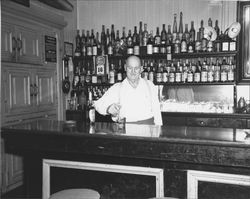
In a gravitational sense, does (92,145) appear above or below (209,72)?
below

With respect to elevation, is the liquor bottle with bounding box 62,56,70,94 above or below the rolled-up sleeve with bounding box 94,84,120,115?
above

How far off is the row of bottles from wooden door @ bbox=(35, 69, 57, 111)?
0.83m

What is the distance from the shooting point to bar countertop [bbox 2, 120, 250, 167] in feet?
6.53

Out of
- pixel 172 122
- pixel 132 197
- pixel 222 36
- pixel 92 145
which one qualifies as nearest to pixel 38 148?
pixel 92 145

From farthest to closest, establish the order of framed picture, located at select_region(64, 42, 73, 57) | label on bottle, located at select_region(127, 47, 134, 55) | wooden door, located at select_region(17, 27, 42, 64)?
framed picture, located at select_region(64, 42, 73, 57), label on bottle, located at select_region(127, 47, 134, 55), wooden door, located at select_region(17, 27, 42, 64)

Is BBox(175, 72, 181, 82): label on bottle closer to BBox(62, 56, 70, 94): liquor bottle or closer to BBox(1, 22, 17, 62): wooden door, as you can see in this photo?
BBox(62, 56, 70, 94): liquor bottle

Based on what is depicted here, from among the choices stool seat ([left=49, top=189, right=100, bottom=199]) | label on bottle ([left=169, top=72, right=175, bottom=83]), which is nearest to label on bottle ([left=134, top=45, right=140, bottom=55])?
label on bottle ([left=169, top=72, right=175, bottom=83])

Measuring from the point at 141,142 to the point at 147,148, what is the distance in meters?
0.06

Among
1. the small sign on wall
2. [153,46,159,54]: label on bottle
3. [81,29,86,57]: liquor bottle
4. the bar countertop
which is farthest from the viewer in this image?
[81,29,86,57]: liquor bottle

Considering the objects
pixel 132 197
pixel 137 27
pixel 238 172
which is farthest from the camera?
pixel 137 27

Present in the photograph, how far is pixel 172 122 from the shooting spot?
4332mm

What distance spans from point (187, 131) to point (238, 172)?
21.0 inches

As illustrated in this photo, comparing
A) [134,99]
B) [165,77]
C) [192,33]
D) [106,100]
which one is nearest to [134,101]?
[134,99]

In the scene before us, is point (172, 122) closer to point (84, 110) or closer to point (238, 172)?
point (84, 110)
